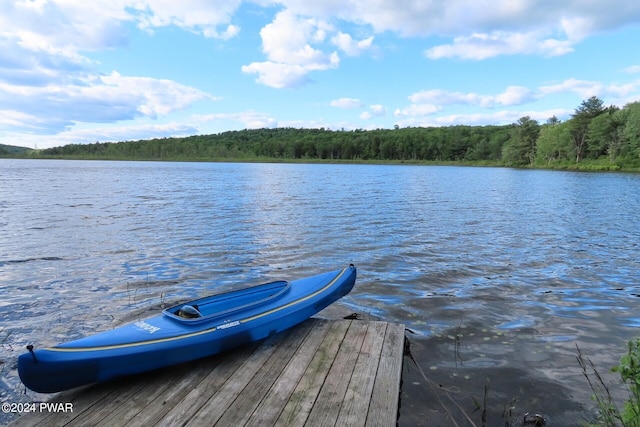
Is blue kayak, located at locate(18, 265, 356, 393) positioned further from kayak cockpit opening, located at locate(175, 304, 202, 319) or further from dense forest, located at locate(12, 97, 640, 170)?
dense forest, located at locate(12, 97, 640, 170)

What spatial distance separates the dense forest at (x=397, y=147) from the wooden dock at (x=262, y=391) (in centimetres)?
10570

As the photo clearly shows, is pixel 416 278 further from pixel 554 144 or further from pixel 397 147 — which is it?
pixel 397 147

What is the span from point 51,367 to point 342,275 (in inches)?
177

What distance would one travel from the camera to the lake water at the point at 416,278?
5.63 m

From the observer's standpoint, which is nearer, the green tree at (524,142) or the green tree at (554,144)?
the green tree at (554,144)

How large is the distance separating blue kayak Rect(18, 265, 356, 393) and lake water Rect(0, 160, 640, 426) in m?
1.14

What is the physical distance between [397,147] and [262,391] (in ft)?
546

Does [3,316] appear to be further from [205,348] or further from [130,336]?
[205,348]

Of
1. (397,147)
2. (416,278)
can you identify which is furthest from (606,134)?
(416,278)

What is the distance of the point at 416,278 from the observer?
1045 cm

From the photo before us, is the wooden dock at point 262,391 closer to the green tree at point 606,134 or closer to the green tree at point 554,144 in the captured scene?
the green tree at point 606,134

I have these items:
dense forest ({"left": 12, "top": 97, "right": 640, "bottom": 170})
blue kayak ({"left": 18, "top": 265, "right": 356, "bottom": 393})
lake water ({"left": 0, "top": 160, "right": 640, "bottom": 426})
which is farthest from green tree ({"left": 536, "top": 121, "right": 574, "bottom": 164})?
blue kayak ({"left": 18, "top": 265, "right": 356, "bottom": 393})

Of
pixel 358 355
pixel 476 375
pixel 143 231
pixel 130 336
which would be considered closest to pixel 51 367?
pixel 130 336

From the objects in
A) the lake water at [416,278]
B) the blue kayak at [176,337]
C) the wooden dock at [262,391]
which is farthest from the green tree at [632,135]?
the wooden dock at [262,391]
